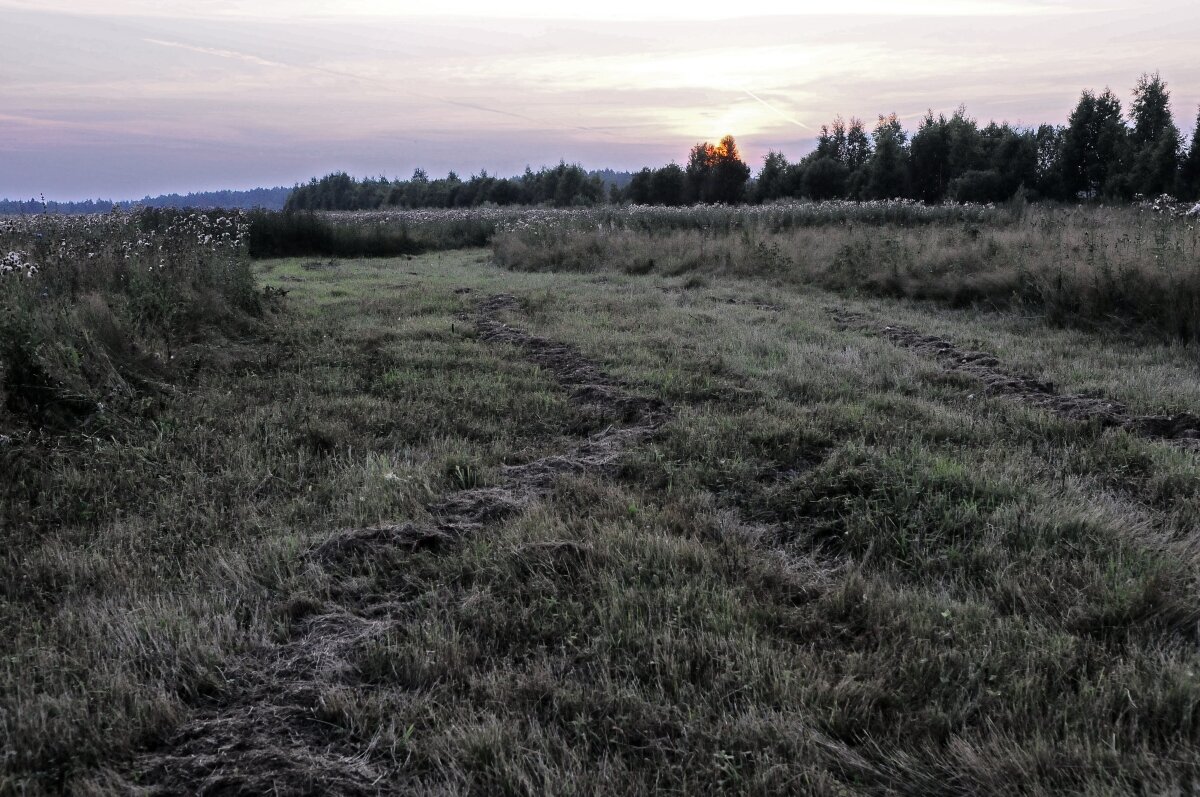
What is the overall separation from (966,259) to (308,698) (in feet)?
39.1

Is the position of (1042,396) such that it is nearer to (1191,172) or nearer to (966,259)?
(966,259)

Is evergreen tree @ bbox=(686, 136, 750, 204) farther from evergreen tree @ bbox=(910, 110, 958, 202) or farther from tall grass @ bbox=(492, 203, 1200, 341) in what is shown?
tall grass @ bbox=(492, 203, 1200, 341)

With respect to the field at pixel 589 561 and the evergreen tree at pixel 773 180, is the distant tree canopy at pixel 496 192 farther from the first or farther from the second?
the field at pixel 589 561

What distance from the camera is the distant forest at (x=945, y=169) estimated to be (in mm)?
32062

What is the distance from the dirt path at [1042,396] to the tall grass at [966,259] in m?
2.42

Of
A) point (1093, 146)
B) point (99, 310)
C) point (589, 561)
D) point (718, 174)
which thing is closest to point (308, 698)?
point (589, 561)

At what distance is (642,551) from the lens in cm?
322

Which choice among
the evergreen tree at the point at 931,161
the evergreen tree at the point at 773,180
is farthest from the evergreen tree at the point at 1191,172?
the evergreen tree at the point at 773,180

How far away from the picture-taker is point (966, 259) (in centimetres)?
1155

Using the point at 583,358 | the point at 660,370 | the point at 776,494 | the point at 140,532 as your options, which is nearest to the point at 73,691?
the point at 140,532

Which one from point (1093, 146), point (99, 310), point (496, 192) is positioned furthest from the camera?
point (496, 192)

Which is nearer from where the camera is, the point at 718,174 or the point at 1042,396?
the point at 1042,396

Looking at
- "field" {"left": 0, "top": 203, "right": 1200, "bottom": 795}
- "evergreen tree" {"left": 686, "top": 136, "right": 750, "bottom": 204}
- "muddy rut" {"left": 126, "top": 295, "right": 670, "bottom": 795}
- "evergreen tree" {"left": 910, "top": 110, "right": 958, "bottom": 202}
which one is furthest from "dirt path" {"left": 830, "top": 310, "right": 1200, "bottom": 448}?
"evergreen tree" {"left": 686, "top": 136, "right": 750, "bottom": 204}

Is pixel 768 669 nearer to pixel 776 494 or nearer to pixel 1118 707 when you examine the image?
pixel 1118 707
